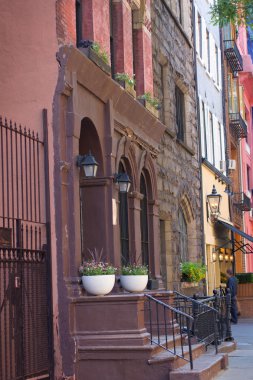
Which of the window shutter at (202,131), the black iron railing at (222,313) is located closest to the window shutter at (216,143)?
the window shutter at (202,131)

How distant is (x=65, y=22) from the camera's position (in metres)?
14.6

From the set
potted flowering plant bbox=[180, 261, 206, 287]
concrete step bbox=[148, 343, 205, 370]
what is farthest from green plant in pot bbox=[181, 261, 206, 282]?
concrete step bbox=[148, 343, 205, 370]

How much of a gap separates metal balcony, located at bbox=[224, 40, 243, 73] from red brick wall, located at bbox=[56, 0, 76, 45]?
24.1m

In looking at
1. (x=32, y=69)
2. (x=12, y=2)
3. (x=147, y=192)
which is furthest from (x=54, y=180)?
(x=147, y=192)

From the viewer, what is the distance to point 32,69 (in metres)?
14.4

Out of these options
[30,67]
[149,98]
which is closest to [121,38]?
[149,98]

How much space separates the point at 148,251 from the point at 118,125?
162 inches

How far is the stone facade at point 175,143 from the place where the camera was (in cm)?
2375

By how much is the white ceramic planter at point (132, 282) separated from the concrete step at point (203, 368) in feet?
5.34

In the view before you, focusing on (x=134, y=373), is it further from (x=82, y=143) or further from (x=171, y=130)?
(x=171, y=130)

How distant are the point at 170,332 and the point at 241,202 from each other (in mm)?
24318

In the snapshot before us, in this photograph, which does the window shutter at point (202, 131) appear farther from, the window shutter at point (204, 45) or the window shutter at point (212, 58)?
the window shutter at point (212, 58)

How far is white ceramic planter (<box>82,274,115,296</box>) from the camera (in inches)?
568

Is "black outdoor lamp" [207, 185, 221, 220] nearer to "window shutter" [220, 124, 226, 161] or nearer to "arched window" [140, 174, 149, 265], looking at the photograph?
"window shutter" [220, 124, 226, 161]
